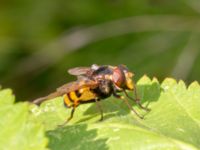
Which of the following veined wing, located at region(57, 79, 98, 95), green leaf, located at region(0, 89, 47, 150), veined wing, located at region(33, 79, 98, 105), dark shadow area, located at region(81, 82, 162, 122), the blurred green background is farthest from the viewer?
the blurred green background

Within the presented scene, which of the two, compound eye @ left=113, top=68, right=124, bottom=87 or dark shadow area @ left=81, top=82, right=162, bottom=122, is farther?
compound eye @ left=113, top=68, right=124, bottom=87

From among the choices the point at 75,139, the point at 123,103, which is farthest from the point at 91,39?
the point at 75,139

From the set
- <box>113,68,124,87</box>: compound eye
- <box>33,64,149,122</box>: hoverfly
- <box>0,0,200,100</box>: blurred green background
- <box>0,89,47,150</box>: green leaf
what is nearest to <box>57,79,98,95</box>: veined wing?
<box>33,64,149,122</box>: hoverfly

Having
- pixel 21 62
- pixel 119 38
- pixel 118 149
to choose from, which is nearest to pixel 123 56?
pixel 119 38

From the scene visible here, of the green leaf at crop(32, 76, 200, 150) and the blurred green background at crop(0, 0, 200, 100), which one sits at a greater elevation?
the blurred green background at crop(0, 0, 200, 100)

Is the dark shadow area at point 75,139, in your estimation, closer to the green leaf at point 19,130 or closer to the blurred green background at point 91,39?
the green leaf at point 19,130

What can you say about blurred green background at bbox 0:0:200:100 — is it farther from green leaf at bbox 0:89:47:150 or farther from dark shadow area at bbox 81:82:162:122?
green leaf at bbox 0:89:47:150

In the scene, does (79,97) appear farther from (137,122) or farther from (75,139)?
(75,139)
